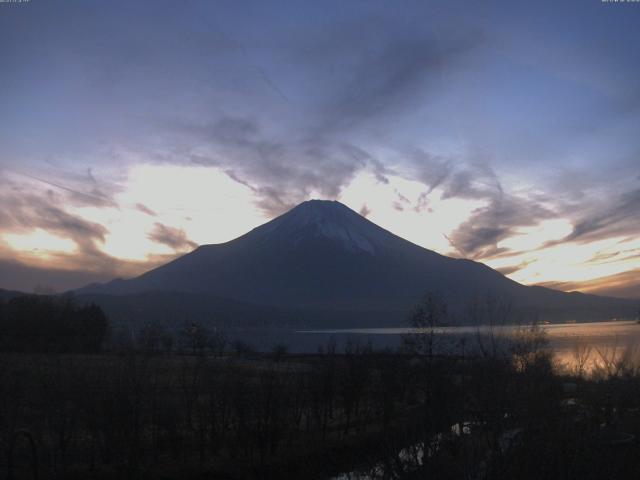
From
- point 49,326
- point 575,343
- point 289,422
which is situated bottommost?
point 289,422

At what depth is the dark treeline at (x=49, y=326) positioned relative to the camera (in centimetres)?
4933

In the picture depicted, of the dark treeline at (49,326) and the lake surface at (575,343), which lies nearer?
the lake surface at (575,343)

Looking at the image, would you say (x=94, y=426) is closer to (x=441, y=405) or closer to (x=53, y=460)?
(x=53, y=460)

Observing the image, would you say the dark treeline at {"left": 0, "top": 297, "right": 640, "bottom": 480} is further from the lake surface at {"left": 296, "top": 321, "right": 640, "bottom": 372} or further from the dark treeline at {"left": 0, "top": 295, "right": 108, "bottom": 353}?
the dark treeline at {"left": 0, "top": 295, "right": 108, "bottom": 353}

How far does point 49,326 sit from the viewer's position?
5438cm

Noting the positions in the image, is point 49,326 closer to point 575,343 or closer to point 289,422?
point 289,422

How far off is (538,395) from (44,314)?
174 feet

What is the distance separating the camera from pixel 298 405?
19.9 metres

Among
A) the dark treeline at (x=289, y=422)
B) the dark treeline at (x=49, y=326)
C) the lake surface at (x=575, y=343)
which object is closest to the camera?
the dark treeline at (x=289, y=422)

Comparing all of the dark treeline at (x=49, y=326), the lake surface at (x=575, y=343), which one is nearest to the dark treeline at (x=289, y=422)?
the lake surface at (x=575, y=343)

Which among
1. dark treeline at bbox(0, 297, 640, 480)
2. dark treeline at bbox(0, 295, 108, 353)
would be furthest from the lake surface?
dark treeline at bbox(0, 295, 108, 353)

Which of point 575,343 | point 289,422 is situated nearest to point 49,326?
point 289,422

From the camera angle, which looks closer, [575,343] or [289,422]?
[289,422]

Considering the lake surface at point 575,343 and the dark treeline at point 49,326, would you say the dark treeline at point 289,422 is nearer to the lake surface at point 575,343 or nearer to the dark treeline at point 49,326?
the lake surface at point 575,343
